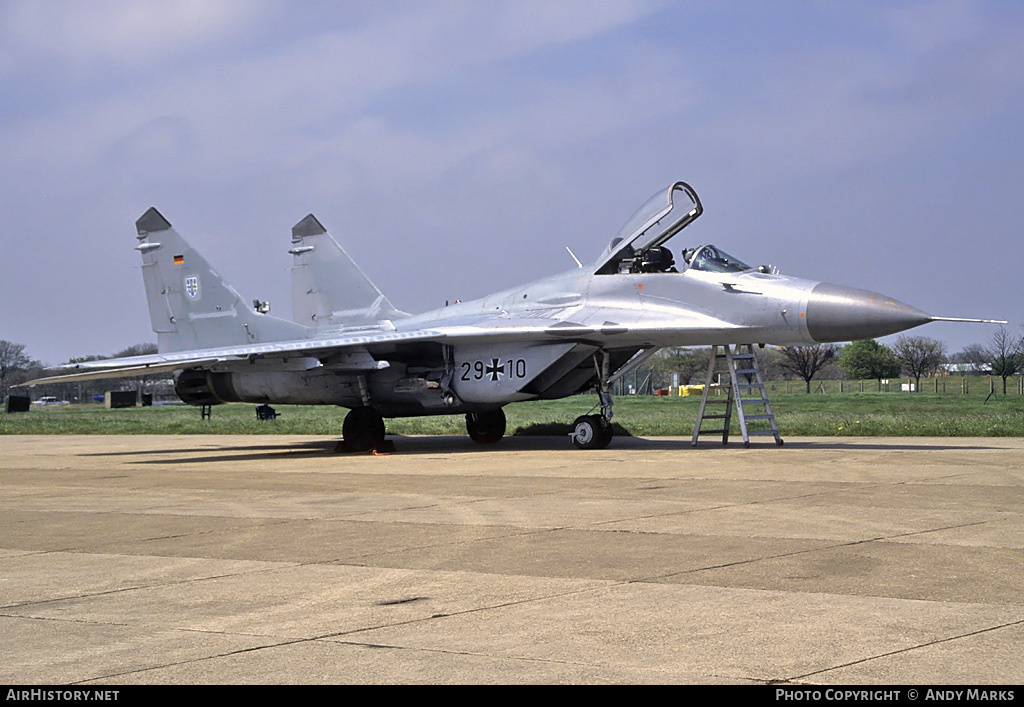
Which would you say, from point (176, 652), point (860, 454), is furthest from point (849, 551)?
point (860, 454)

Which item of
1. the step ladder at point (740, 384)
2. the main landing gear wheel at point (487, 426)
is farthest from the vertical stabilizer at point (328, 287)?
the step ladder at point (740, 384)

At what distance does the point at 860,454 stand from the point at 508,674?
1101 centimetres

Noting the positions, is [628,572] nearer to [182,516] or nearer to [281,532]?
[281,532]

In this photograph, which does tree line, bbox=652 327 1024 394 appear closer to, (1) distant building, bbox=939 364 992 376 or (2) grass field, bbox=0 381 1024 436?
(1) distant building, bbox=939 364 992 376

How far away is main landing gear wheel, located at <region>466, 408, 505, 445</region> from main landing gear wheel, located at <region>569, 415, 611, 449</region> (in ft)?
10.8

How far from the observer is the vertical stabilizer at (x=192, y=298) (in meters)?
21.2

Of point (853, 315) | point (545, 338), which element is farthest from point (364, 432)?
point (853, 315)

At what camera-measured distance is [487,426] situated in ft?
64.3

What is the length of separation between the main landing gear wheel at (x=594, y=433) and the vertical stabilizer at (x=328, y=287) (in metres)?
6.01

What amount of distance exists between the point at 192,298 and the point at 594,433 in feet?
31.2

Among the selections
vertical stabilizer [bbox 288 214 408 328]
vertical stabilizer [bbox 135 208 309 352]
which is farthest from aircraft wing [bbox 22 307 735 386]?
vertical stabilizer [bbox 288 214 408 328]

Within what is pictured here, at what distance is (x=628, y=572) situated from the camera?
5980 mm

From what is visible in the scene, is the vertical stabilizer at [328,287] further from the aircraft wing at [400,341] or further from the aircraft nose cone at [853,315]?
the aircraft nose cone at [853,315]

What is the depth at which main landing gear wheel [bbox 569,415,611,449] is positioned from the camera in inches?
645
